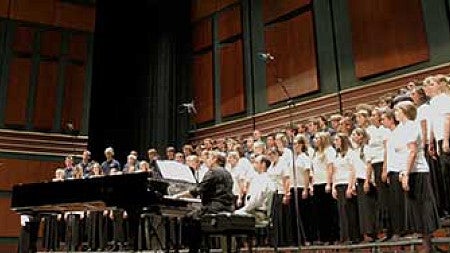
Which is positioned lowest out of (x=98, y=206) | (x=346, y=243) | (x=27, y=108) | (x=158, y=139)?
(x=346, y=243)

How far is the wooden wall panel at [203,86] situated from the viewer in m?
10.9

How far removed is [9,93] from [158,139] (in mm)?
3339

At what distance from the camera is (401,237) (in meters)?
5.14

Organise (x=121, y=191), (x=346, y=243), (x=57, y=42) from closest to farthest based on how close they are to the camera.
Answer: (x=121, y=191) → (x=346, y=243) → (x=57, y=42)

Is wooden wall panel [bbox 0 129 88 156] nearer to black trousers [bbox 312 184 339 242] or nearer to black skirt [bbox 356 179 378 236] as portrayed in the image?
black trousers [bbox 312 184 339 242]

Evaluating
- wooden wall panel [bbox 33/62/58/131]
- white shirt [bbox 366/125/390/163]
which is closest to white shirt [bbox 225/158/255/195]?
white shirt [bbox 366/125/390/163]

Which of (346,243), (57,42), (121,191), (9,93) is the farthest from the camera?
(57,42)

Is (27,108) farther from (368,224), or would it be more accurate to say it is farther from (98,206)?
(368,224)

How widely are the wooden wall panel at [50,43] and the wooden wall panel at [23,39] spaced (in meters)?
0.24

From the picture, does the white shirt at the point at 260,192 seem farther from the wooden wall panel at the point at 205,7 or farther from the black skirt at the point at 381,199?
the wooden wall panel at the point at 205,7

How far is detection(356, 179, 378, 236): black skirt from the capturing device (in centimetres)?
505

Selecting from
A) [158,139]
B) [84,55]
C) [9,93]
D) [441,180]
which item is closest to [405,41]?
[441,180]

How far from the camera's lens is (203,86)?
11.1 m

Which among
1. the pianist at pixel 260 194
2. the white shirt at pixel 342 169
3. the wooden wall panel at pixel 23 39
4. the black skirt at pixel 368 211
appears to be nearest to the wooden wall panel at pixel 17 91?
the wooden wall panel at pixel 23 39
